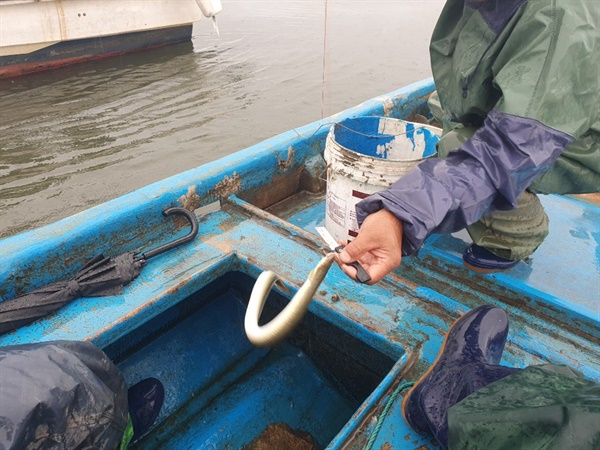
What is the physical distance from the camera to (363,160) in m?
2.35

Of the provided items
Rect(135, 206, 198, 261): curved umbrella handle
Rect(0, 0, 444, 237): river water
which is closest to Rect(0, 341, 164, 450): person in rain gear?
Rect(135, 206, 198, 261): curved umbrella handle

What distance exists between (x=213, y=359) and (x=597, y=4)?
249cm

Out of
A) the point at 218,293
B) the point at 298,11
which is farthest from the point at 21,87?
the point at 298,11

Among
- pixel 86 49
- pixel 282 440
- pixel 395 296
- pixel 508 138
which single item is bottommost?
pixel 86 49

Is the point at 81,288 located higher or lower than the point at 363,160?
lower

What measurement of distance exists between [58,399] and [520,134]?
5.88ft

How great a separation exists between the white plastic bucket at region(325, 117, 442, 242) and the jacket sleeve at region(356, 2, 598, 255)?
28.6 inches

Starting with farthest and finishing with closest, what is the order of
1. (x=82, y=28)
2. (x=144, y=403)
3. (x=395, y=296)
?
1. (x=82, y=28)
2. (x=144, y=403)
3. (x=395, y=296)

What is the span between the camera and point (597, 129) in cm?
184

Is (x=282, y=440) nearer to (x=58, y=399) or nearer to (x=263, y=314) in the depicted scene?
(x=263, y=314)

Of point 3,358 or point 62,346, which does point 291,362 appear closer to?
point 62,346

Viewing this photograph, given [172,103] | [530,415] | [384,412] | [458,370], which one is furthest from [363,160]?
[172,103]

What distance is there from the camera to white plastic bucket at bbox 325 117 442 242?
2.35 metres

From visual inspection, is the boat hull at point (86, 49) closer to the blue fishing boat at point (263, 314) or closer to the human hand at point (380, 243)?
the blue fishing boat at point (263, 314)
